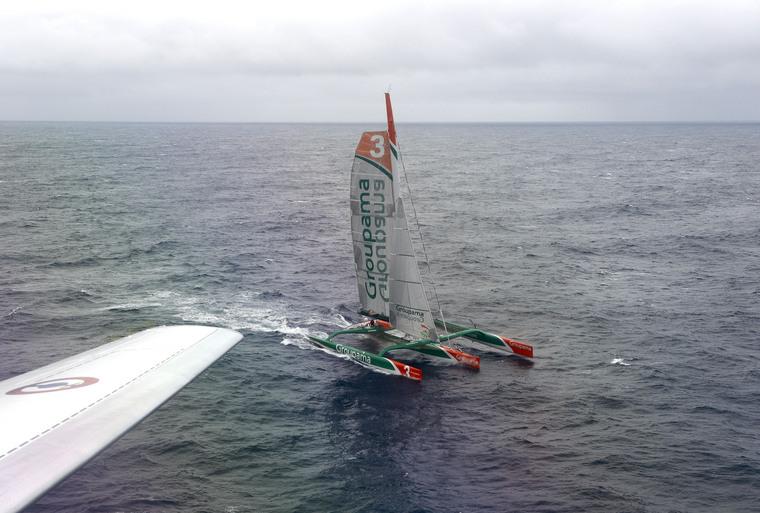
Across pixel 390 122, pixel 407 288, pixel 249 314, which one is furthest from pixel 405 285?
pixel 249 314

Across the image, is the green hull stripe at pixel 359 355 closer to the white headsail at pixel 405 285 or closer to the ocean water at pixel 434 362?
the ocean water at pixel 434 362

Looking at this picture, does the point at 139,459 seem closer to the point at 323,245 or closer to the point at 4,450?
the point at 4,450

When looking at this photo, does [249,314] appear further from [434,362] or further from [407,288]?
[434,362]

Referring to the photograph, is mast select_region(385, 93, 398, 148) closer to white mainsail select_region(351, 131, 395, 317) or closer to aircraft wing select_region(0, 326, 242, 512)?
white mainsail select_region(351, 131, 395, 317)

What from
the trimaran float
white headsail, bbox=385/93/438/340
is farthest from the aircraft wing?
white headsail, bbox=385/93/438/340

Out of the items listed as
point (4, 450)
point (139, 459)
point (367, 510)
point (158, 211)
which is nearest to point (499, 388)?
point (367, 510)

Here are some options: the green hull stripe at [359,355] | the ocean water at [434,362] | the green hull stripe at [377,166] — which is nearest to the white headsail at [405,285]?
the green hull stripe at [377,166]
